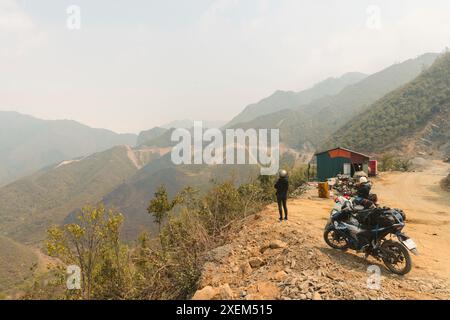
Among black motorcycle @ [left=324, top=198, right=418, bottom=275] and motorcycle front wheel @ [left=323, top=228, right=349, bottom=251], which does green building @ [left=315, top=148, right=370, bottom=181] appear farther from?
black motorcycle @ [left=324, top=198, right=418, bottom=275]

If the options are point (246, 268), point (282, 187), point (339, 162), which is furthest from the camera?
point (339, 162)

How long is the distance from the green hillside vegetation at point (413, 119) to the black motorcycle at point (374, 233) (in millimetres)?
62630

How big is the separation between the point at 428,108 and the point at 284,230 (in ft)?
251

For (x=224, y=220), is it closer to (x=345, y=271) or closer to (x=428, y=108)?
(x=345, y=271)

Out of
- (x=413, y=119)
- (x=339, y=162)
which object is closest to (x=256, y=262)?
(x=339, y=162)

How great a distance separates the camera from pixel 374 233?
662cm

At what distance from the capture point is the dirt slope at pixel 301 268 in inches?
213

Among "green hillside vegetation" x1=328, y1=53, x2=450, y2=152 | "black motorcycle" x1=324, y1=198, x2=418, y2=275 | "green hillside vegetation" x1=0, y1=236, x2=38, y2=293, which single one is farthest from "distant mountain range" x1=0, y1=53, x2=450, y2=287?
"black motorcycle" x1=324, y1=198, x2=418, y2=275

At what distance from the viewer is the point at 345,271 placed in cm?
617

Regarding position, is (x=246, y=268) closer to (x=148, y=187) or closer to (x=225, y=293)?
(x=225, y=293)

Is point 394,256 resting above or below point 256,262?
above

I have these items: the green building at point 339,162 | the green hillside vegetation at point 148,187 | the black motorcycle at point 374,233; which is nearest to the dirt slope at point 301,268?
the black motorcycle at point 374,233

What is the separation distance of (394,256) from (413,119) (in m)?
73.7

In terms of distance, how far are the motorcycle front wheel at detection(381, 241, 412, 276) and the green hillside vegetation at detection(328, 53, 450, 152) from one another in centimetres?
6311
